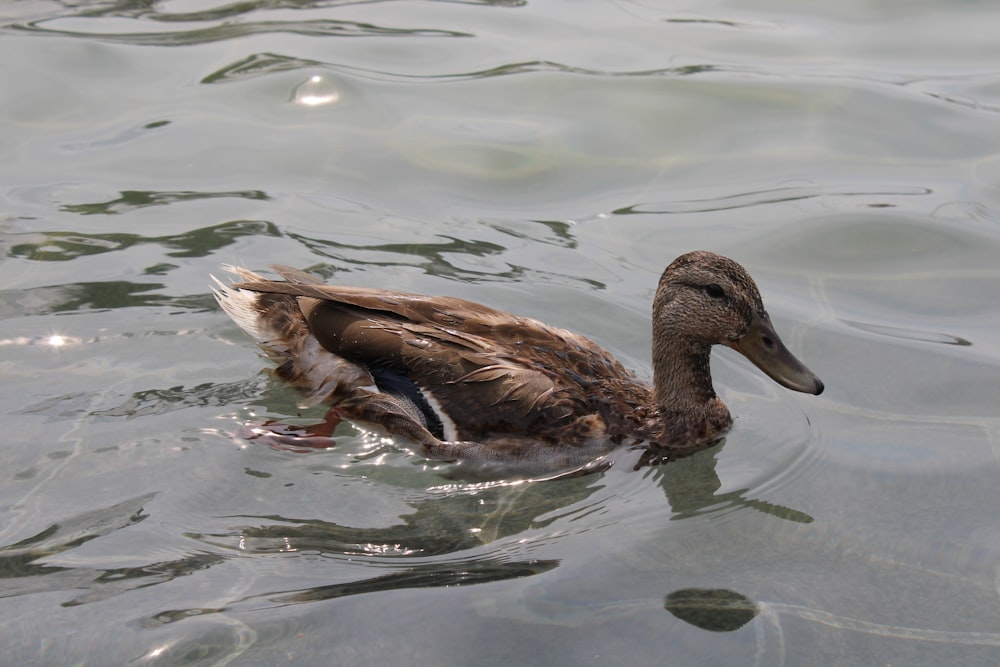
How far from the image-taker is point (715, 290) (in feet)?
20.5

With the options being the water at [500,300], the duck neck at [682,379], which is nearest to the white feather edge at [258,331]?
the water at [500,300]

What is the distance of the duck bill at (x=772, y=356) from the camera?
6.14m

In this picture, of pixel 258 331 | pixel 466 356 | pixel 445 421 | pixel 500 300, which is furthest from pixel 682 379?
pixel 258 331

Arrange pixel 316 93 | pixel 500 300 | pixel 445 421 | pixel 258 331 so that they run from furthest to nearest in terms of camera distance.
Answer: pixel 316 93, pixel 500 300, pixel 258 331, pixel 445 421

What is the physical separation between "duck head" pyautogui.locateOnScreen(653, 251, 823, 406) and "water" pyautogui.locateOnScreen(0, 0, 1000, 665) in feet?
1.23

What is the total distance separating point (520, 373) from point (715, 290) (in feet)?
3.45

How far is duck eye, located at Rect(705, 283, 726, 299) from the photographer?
623cm

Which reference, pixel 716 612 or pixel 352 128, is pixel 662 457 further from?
pixel 352 128

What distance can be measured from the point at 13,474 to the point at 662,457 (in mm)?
3078

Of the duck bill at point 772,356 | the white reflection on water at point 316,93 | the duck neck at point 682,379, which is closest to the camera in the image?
the duck bill at point 772,356

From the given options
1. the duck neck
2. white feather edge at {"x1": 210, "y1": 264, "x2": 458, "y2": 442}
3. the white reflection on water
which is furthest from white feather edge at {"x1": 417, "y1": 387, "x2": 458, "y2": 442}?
the white reflection on water

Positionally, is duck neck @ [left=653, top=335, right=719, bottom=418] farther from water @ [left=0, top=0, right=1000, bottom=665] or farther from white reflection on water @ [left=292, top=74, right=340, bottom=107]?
white reflection on water @ [left=292, top=74, right=340, bottom=107]

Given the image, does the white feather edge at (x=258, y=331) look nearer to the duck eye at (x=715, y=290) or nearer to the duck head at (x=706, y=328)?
the duck head at (x=706, y=328)

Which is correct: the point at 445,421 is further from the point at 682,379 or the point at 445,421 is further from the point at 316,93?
the point at 316,93
